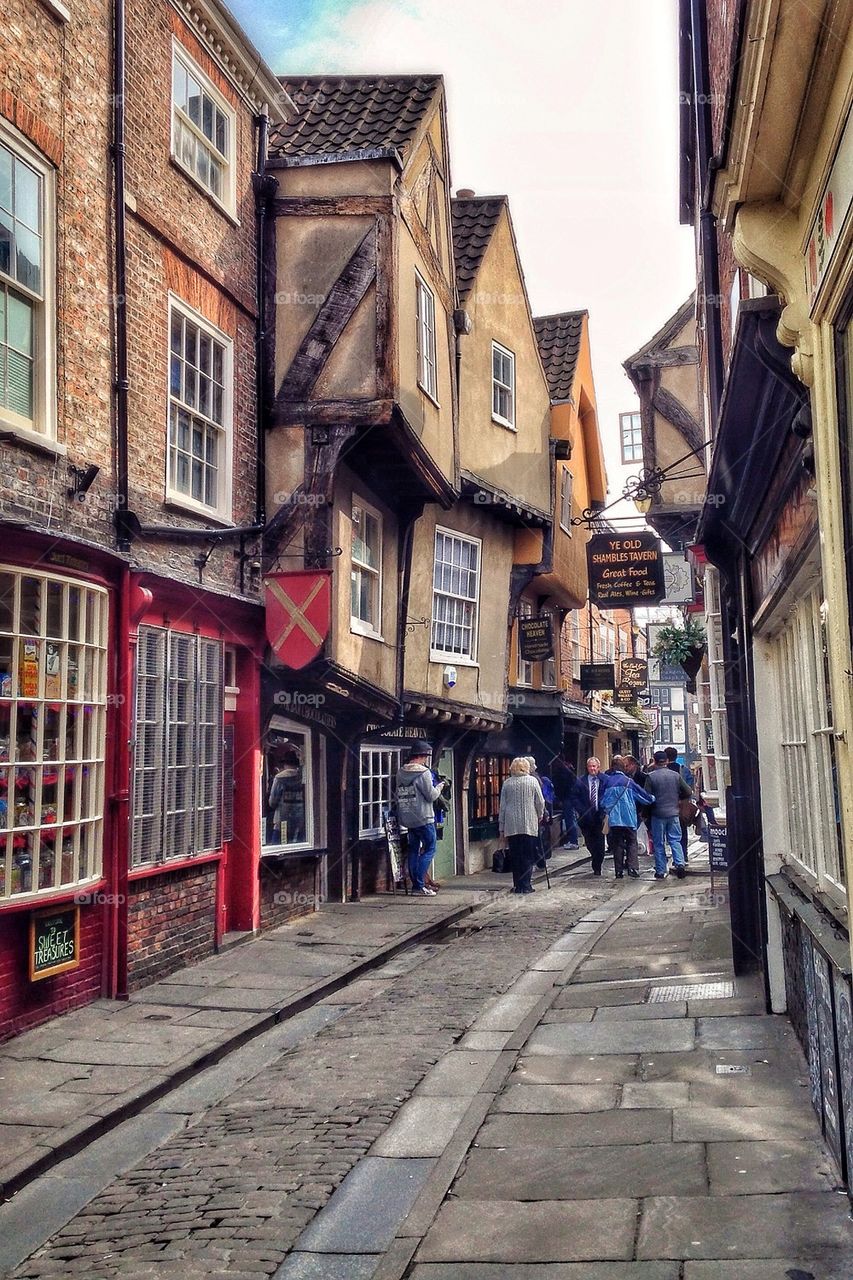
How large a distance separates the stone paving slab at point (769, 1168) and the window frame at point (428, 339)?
34.6 ft

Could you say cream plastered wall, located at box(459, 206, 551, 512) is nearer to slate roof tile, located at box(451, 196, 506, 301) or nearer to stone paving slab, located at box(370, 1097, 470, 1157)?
slate roof tile, located at box(451, 196, 506, 301)

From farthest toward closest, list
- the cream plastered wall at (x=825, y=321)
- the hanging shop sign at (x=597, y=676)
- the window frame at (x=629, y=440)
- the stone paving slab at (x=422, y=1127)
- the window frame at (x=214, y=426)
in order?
1. the window frame at (x=629, y=440)
2. the hanging shop sign at (x=597, y=676)
3. the window frame at (x=214, y=426)
4. the stone paving slab at (x=422, y=1127)
5. the cream plastered wall at (x=825, y=321)

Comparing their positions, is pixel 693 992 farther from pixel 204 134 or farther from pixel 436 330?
pixel 436 330

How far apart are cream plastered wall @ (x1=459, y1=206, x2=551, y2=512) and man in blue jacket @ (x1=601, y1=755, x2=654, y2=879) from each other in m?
5.10

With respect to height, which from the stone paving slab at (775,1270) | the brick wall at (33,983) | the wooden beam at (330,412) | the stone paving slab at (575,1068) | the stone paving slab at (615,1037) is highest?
the wooden beam at (330,412)

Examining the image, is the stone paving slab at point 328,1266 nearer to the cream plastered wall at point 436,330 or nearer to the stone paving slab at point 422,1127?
the stone paving slab at point 422,1127

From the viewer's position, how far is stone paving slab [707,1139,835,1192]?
4613mm

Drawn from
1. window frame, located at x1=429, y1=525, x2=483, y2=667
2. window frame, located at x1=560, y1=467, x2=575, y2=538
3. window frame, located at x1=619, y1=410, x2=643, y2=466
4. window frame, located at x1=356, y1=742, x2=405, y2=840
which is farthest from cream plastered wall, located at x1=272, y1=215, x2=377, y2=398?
window frame, located at x1=619, y1=410, x2=643, y2=466

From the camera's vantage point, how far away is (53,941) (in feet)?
26.6

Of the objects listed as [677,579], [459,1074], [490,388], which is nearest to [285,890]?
[459,1074]

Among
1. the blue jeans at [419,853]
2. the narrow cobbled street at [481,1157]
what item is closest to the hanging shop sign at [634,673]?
the blue jeans at [419,853]

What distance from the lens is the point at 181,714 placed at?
10141 mm

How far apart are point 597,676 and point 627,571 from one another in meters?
9.18

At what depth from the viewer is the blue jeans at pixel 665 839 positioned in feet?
56.9
